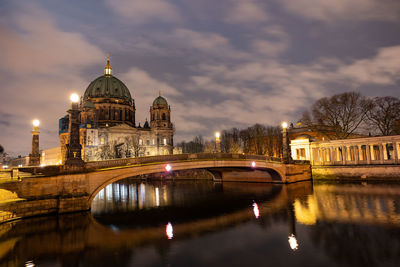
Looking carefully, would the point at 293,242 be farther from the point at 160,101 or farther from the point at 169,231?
the point at 160,101

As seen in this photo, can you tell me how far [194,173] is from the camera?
5188 cm

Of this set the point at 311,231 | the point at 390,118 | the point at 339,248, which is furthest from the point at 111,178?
the point at 390,118

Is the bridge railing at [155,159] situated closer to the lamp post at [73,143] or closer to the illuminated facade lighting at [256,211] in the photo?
the lamp post at [73,143]

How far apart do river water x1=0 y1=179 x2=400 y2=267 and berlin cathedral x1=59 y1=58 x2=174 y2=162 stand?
54538mm

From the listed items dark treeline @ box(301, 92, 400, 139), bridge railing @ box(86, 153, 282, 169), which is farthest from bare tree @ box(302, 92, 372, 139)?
bridge railing @ box(86, 153, 282, 169)

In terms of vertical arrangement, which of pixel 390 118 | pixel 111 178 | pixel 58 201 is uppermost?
pixel 390 118

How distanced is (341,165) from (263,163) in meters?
16.0

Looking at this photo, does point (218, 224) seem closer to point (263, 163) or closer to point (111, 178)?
point (111, 178)

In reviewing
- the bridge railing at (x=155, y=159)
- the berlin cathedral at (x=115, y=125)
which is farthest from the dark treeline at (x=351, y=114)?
the berlin cathedral at (x=115, y=125)

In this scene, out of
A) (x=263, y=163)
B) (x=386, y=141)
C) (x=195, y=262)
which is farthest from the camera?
(x=386, y=141)

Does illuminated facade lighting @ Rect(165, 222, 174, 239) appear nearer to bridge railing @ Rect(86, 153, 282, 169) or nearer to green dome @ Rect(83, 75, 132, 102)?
bridge railing @ Rect(86, 153, 282, 169)

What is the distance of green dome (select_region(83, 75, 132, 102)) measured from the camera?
8462cm

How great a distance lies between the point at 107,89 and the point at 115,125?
14103mm

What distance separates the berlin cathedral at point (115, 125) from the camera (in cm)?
7144
